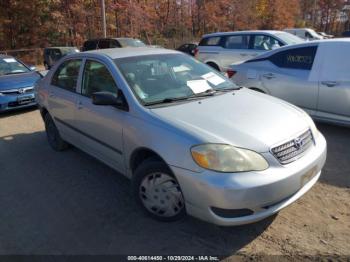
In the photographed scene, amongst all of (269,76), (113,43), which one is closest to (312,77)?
(269,76)

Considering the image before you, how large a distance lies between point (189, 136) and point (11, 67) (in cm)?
787

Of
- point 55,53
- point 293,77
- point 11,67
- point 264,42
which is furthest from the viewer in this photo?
point 55,53

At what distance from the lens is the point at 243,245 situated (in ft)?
9.56

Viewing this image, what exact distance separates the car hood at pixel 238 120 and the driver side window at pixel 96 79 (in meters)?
0.81

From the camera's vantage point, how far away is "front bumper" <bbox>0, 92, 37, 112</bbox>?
776 centimetres

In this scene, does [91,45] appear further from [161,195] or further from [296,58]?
[161,195]

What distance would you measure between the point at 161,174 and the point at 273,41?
8139mm

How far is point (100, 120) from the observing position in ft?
12.6

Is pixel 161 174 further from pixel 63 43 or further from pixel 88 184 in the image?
pixel 63 43

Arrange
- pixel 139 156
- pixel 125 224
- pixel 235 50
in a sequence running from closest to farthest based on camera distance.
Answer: pixel 125 224 → pixel 139 156 → pixel 235 50

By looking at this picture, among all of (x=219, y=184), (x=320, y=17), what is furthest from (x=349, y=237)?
(x=320, y=17)

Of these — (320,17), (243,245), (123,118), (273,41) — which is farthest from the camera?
(320,17)

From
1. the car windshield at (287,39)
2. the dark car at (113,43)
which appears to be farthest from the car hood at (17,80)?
the dark car at (113,43)

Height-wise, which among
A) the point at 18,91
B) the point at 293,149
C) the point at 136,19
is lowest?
the point at 18,91
